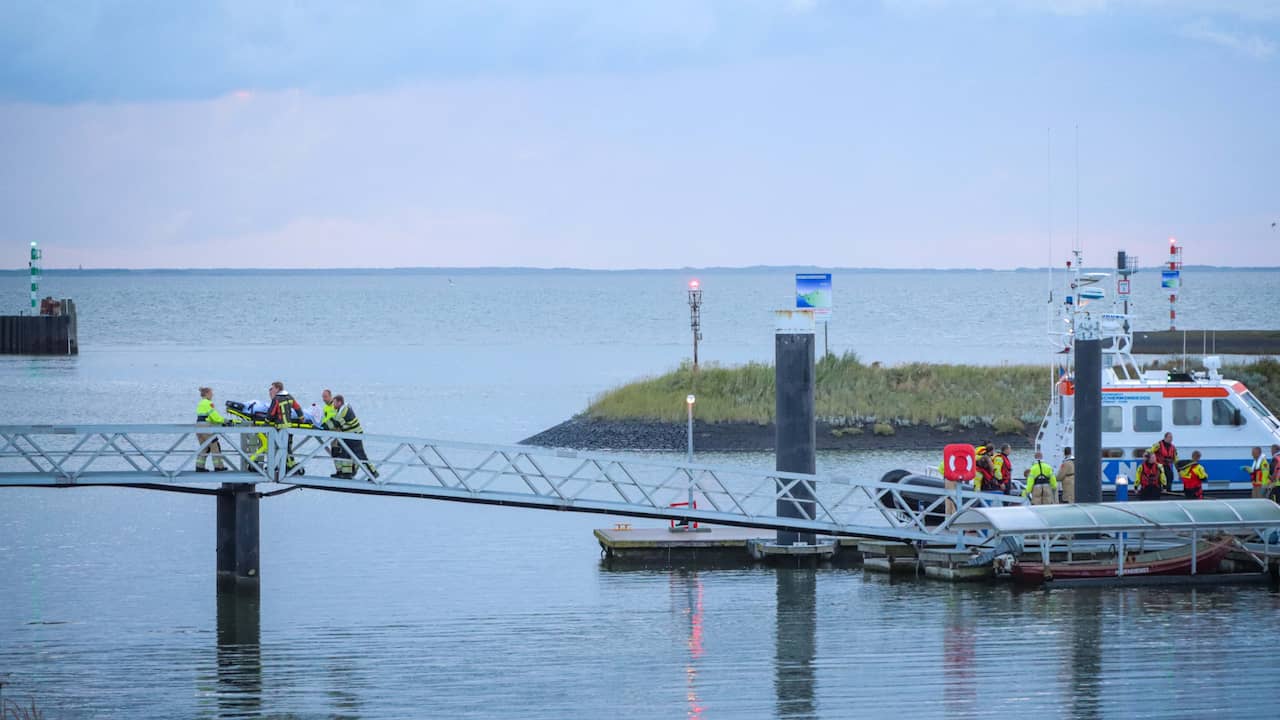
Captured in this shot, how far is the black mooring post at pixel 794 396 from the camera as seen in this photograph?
26953 mm

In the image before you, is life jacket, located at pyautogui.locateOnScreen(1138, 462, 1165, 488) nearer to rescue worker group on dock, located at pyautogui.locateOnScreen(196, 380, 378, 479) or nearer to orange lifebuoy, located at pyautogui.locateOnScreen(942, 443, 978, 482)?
orange lifebuoy, located at pyautogui.locateOnScreen(942, 443, 978, 482)

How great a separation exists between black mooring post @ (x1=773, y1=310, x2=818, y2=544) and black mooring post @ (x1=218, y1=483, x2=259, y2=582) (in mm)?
8668

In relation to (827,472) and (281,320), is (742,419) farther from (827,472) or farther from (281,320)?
(281,320)

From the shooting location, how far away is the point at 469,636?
2267cm

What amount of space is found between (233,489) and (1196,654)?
1434 centimetres

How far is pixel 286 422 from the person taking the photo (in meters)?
25.2

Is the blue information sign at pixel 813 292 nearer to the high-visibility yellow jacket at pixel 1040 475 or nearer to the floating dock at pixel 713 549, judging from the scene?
the floating dock at pixel 713 549

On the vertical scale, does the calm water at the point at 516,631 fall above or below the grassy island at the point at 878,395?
below

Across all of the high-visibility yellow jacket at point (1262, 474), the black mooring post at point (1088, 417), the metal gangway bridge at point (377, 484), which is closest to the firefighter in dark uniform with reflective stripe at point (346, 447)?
the metal gangway bridge at point (377, 484)

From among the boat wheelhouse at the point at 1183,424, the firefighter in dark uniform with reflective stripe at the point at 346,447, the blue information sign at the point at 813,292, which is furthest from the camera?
the boat wheelhouse at the point at 1183,424

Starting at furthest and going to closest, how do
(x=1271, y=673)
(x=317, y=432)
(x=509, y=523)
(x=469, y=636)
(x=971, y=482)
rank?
(x=509, y=523) → (x=971, y=482) → (x=317, y=432) → (x=469, y=636) → (x=1271, y=673)

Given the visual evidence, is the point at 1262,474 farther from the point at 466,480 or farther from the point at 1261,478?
the point at 466,480

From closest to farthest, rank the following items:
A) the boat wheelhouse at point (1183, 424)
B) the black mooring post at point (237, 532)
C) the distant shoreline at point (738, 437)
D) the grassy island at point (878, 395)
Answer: the black mooring post at point (237, 532) < the boat wheelhouse at point (1183, 424) < the distant shoreline at point (738, 437) < the grassy island at point (878, 395)

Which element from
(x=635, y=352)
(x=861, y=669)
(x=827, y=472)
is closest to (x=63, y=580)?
(x=861, y=669)
